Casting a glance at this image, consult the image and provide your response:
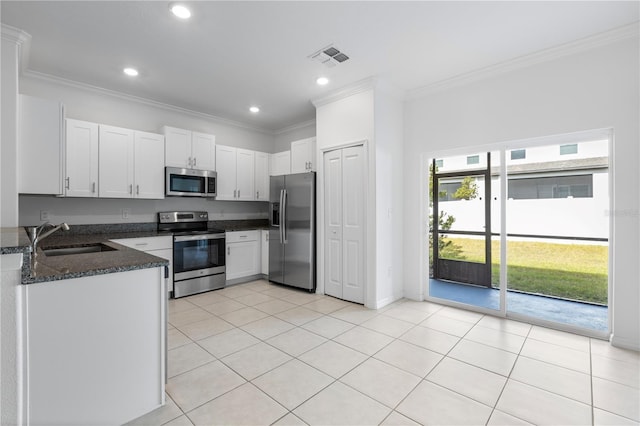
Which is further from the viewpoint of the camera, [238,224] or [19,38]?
[238,224]

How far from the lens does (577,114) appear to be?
116 inches

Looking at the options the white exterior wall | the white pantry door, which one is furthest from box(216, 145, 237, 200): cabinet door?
the white exterior wall

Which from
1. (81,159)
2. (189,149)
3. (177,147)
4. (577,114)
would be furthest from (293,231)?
(577,114)

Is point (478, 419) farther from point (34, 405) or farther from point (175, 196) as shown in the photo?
point (175, 196)

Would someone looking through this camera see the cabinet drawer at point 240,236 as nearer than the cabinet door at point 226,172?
Yes

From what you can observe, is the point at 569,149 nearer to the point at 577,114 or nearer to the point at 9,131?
the point at 577,114

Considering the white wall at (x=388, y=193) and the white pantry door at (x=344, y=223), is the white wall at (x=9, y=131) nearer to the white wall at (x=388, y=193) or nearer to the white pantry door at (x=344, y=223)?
the white pantry door at (x=344, y=223)

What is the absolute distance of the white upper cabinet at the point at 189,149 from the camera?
14.3ft

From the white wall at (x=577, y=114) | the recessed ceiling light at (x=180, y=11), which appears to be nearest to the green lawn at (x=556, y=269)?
the white wall at (x=577, y=114)

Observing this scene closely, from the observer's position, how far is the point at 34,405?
1.47 meters

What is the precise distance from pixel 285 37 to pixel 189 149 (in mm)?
2539

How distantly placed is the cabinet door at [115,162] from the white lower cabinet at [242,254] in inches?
62.0

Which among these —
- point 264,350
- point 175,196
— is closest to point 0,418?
point 264,350

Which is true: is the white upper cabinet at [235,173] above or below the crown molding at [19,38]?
below
